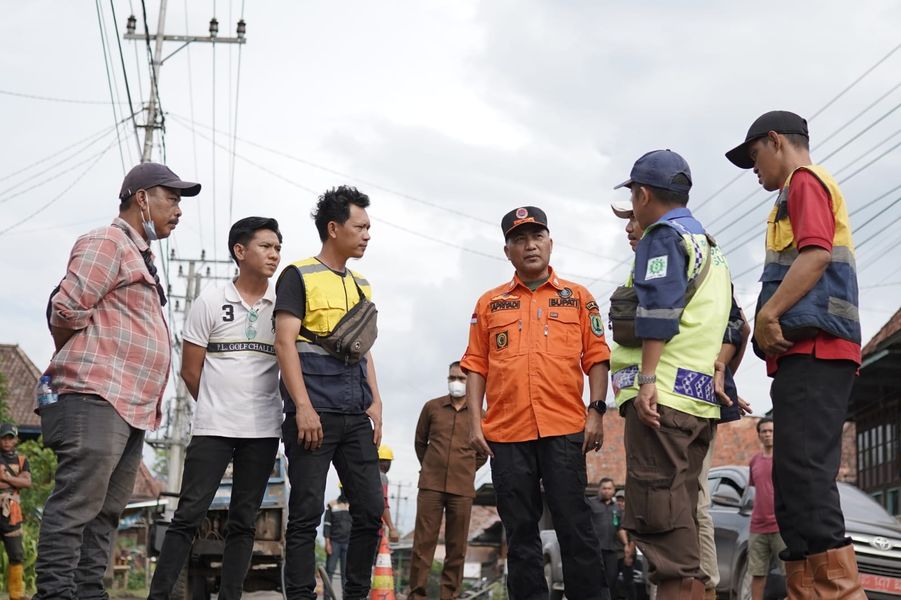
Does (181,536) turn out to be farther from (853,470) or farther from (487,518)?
(487,518)

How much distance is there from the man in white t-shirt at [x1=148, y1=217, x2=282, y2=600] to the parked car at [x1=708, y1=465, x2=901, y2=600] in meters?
6.91

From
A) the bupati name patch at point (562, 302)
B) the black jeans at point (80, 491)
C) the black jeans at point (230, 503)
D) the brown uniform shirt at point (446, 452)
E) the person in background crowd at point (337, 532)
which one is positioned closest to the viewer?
the black jeans at point (80, 491)

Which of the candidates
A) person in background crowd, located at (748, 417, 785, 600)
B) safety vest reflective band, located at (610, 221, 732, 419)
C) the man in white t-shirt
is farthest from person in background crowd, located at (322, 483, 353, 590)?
safety vest reflective band, located at (610, 221, 732, 419)

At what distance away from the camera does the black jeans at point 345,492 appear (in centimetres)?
641

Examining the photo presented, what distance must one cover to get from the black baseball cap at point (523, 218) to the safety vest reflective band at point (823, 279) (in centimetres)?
192

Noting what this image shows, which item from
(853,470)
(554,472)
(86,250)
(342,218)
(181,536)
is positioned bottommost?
(181,536)

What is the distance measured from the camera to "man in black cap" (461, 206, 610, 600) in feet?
21.3

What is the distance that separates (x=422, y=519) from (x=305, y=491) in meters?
4.54

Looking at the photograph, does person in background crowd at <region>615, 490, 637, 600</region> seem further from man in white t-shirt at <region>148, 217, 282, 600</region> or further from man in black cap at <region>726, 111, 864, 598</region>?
man in black cap at <region>726, 111, 864, 598</region>

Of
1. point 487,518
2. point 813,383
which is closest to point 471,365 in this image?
point 813,383

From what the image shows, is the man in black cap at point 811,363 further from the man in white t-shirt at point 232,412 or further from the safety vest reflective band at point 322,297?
the man in white t-shirt at point 232,412

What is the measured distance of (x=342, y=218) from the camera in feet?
23.6

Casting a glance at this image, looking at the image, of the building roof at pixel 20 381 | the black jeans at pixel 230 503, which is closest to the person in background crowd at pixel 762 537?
the black jeans at pixel 230 503

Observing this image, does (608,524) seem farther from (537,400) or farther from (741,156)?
(741,156)
